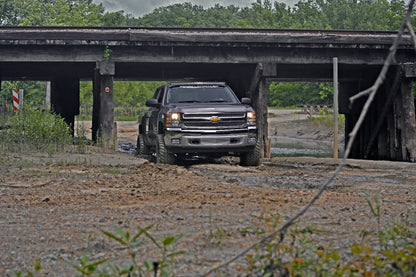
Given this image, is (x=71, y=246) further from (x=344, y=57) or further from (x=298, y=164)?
(x=344, y=57)

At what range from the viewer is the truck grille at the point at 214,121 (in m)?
14.5

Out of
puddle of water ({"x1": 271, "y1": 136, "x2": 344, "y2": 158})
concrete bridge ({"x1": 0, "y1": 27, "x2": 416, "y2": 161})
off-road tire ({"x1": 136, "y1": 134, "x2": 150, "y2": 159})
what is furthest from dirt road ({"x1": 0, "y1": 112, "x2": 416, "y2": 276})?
puddle of water ({"x1": 271, "y1": 136, "x2": 344, "y2": 158})

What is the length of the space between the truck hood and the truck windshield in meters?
0.66

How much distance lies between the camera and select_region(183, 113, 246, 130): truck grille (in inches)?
571

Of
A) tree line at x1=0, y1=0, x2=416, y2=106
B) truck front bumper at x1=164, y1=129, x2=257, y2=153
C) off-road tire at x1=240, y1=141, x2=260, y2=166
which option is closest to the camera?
truck front bumper at x1=164, y1=129, x2=257, y2=153

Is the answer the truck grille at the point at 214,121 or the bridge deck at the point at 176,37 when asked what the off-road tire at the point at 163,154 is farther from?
the bridge deck at the point at 176,37

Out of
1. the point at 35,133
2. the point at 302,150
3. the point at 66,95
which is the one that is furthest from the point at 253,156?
the point at 302,150

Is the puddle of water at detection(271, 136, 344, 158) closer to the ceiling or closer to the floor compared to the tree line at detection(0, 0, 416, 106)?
closer to the floor

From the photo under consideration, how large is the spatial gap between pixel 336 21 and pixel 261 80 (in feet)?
218

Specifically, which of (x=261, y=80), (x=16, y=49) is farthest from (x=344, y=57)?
(x=16, y=49)

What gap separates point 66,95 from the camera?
26594mm

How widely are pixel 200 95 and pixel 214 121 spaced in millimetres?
1493

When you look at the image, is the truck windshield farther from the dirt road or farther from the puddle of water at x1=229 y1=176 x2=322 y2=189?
the puddle of water at x1=229 y1=176 x2=322 y2=189

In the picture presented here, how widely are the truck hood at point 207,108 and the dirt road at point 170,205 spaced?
→ 4.09 ft
